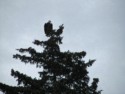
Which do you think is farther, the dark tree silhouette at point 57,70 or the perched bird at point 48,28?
the perched bird at point 48,28

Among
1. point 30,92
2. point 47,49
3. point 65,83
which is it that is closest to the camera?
point 30,92

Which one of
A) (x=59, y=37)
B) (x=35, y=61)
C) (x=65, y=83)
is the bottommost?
(x=65, y=83)

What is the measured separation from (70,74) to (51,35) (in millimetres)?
4615

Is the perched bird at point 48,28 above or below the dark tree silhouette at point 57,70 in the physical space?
above

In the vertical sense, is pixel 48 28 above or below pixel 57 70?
above

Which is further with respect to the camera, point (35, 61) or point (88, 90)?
point (88, 90)

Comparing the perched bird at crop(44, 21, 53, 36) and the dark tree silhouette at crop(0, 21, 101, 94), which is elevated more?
the perched bird at crop(44, 21, 53, 36)

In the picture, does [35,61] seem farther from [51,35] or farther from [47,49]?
[51,35]

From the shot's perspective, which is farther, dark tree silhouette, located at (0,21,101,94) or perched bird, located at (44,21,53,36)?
perched bird, located at (44,21,53,36)

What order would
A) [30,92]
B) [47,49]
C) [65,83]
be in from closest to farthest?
1. [30,92]
2. [65,83]
3. [47,49]

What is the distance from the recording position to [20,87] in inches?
715

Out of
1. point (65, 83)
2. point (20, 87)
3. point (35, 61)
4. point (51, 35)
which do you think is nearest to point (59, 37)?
point (51, 35)

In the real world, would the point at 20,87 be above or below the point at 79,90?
below

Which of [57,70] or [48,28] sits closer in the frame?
[57,70]
